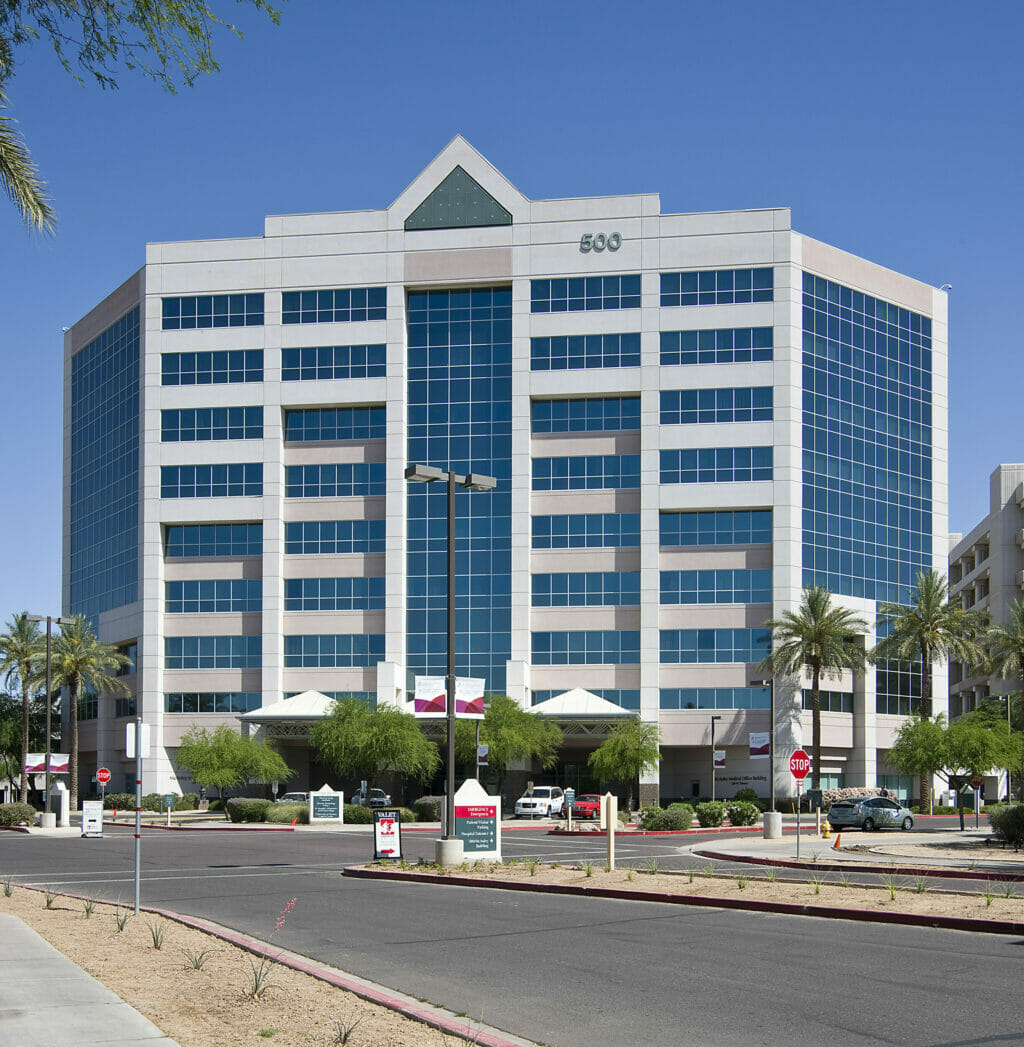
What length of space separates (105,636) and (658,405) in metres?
40.2

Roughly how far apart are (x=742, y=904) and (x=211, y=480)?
6341 centimetres

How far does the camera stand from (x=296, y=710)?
73000mm

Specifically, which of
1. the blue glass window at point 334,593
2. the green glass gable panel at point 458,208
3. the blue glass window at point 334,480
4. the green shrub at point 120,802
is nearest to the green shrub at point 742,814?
the blue glass window at point 334,593

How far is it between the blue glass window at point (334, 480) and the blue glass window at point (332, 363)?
528 cm

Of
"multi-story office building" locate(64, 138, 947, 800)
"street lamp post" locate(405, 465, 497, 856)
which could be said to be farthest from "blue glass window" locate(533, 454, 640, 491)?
"street lamp post" locate(405, 465, 497, 856)

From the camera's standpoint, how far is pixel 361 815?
186ft

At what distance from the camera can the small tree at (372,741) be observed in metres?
66.8

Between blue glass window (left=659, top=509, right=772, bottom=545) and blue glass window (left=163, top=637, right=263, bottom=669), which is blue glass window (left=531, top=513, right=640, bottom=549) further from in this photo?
blue glass window (left=163, top=637, right=263, bottom=669)

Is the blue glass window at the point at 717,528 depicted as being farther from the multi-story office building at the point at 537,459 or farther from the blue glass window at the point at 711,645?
the blue glass window at the point at 711,645

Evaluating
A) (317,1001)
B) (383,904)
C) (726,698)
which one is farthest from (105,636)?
(317,1001)

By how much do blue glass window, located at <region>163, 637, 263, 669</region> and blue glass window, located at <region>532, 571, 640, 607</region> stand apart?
17.3 meters

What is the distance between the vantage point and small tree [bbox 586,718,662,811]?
225 feet

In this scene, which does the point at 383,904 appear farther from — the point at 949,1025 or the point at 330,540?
the point at 330,540

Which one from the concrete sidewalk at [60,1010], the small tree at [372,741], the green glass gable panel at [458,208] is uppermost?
the green glass gable panel at [458,208]
